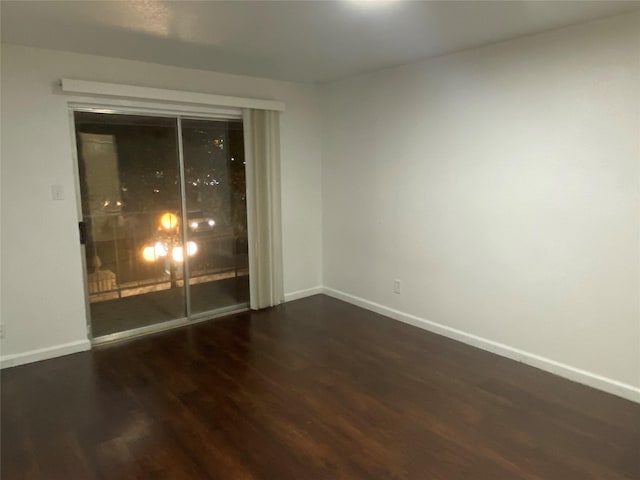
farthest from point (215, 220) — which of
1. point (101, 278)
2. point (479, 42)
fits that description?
point (479, 42)

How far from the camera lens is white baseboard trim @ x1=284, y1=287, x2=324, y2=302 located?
490cm

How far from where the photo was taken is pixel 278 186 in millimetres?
4586

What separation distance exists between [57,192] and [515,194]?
352cm

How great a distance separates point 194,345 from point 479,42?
331 centimetres

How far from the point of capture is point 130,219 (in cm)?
392

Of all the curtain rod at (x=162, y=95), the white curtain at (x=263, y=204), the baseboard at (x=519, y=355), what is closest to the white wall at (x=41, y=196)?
the curtain rod at (x=162, y=95)

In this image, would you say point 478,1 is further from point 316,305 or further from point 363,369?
point 316,305

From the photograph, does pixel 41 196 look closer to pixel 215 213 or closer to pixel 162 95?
pixel 162 95

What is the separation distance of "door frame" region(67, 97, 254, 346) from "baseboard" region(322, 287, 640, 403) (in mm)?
1478

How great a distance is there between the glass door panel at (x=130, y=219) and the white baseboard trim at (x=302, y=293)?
1.16 m

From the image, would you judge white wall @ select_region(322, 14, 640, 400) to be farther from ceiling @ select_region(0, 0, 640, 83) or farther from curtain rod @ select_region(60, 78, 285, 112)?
curtain rod @ select_region(60, 78, 285, 112)

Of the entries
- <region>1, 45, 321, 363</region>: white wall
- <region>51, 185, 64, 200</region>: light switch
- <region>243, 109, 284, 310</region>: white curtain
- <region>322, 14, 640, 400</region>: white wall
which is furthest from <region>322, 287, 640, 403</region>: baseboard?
<region>51, 185, 64, 200</region>: light switch

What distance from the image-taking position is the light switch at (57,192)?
3.39 metres

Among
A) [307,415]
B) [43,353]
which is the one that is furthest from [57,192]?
[307,415]
